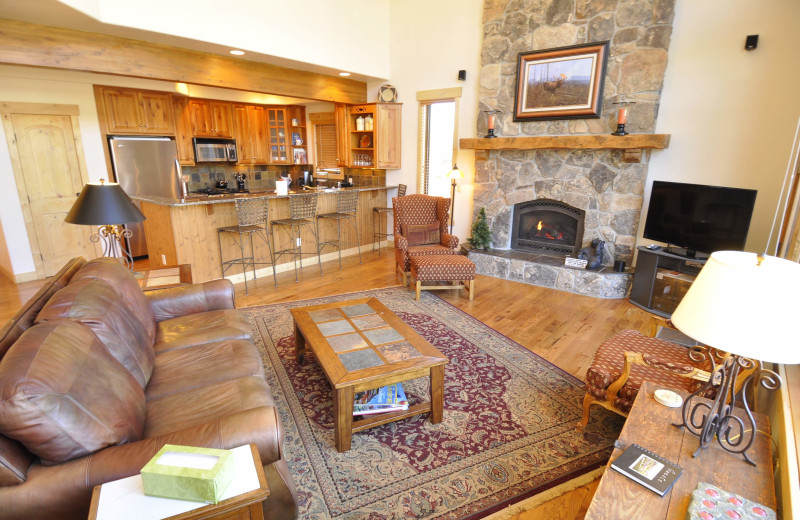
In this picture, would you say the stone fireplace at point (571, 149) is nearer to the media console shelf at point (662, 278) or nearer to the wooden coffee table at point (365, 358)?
the media console shelf at point (662, 278)

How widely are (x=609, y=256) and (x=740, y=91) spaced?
1985 millimetres

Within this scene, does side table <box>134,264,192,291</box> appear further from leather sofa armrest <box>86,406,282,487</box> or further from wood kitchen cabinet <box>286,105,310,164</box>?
wood kitchen cabinet <box>286,105,310,164</box>

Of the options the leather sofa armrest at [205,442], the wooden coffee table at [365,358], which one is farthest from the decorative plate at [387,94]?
the leather sofa armrest at [205,442]

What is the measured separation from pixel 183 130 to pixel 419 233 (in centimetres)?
428

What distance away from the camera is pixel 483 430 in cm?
239

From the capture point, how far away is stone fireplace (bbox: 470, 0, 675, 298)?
4258 millimetres

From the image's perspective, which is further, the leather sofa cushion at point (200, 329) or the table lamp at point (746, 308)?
the leather sofa cushion at point (200, 329)

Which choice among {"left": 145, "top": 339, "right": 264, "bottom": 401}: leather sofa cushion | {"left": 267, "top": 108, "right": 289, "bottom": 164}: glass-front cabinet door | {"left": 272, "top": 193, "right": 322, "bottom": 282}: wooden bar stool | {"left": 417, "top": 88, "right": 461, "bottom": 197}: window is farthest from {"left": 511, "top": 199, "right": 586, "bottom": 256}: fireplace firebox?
{"left": 267, "top": 108, "right": 289, "bottom": 164}: glass-front cabinet door

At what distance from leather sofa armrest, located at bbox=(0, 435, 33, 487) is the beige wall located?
5.33m

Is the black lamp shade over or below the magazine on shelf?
over

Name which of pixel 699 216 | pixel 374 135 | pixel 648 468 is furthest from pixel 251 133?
pixel 648 468

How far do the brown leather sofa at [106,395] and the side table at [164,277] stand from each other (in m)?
0.64

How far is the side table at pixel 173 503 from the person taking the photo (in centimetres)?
111

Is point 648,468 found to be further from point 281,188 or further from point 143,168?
point 143,168
